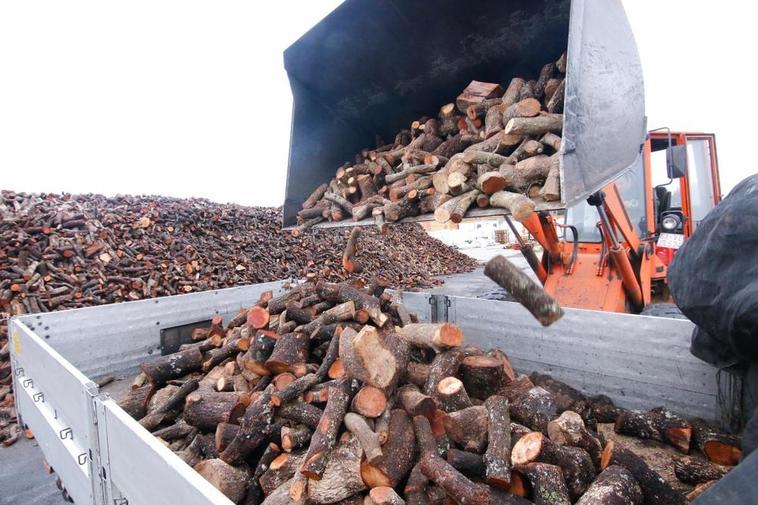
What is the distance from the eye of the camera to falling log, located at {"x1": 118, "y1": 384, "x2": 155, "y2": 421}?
259 cm

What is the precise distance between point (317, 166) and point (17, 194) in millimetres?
5999

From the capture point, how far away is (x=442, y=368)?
2.26m

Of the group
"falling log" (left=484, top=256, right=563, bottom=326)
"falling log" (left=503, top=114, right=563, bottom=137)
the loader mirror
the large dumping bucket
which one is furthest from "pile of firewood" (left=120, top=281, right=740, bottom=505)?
the loader mirror

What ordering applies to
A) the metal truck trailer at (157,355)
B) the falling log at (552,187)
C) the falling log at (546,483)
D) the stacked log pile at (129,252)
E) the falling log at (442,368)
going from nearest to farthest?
the metal truck trailer at (157,355) → the falling log at (546,483) → the falling log at (552,187) → the falling log at (442,368) → the stacked log pile at (129,252)

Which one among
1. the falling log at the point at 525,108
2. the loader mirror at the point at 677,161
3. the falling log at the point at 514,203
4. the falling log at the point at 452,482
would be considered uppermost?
the falling log at the point at 525,108

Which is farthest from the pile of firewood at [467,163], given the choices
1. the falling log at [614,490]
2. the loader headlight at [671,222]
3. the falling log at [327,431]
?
the loader headlight at [671,222]

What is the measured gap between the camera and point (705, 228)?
172 cm

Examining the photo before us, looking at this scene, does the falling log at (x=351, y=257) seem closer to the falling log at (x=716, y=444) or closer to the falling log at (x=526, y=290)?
the falling log at (x=526, y=290)

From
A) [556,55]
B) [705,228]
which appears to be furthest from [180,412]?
[556,55]

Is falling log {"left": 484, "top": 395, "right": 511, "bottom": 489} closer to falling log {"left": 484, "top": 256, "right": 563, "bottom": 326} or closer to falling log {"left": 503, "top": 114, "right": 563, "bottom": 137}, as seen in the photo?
falling log {"left": 484, "top": 256, "right": 563, "bottom": 326}

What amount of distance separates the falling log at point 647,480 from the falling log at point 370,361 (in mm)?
1033

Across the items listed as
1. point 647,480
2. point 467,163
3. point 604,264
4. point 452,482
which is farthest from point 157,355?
point 604,264

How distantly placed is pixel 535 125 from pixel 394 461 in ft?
6.10

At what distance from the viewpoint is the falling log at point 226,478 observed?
185cm
